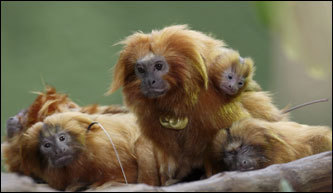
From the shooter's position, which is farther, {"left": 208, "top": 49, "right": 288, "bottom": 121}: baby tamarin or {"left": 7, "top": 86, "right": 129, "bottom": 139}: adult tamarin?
{"left": 7, "top": 86, "right": 129, "bottom": 139}: adult tamarin

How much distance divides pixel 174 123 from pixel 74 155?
1.89ft

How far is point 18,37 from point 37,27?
189 millimetres

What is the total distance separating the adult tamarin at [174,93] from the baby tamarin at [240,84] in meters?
0.05

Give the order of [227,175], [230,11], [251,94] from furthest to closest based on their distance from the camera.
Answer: [230,11]
[251,94]
[227,175]

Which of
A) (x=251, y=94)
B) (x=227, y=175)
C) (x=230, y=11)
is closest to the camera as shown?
(x=227, y=175)

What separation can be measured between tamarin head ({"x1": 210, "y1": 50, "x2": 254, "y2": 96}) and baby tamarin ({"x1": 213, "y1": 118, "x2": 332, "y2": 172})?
7.6 inches

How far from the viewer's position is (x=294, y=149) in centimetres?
248

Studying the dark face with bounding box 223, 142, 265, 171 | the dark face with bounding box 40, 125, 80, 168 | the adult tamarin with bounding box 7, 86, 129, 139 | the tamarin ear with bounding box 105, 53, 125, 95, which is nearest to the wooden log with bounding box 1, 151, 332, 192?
the dark face with bounding box 223, 142, 265, 171

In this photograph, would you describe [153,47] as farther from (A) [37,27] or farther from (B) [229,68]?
(A) [37,27]

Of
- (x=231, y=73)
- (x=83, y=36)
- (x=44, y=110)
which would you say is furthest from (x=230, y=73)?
(x=83, y=36)

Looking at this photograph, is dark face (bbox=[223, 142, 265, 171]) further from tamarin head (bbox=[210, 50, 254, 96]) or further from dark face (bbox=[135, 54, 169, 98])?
dark face (bbox=[135, 54, 169, 98])

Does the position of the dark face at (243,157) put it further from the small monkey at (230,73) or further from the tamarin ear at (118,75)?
the tamarin ear at (118,75)

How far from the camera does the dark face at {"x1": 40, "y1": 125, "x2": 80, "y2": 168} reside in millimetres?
2502

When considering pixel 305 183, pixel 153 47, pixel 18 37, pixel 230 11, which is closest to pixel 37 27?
pixel 18 37
